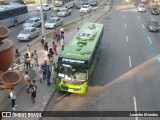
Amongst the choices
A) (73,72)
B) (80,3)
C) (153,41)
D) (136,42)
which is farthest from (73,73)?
(80,3)

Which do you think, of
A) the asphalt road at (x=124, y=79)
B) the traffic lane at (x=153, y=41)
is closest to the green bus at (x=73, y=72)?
the asphalt road at (x=124, y=79)

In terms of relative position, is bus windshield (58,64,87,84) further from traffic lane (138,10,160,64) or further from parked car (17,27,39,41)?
parked car (17,27,39,41)

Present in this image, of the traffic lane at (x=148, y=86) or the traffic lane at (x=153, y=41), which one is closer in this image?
the traffic lane at (x=148, y=86)

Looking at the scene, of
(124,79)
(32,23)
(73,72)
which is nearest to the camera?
(73,72)

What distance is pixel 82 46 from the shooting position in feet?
69.6

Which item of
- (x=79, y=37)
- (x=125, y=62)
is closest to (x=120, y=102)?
(x=79, y=37)

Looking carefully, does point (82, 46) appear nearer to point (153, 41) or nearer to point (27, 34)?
point (27, 34)

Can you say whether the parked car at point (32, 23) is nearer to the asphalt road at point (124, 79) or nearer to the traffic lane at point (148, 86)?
the asphalt road at point (124, 79)

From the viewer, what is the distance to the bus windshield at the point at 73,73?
18.5 metres

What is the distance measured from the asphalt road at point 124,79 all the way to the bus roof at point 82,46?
2.77 metres

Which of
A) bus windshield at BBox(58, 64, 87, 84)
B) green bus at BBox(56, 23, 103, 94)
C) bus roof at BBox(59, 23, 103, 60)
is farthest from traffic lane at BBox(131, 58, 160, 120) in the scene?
bus roof at BBox(59, 23, 103, 60)

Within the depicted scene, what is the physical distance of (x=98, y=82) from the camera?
21875mm

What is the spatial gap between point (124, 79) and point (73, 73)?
575cm

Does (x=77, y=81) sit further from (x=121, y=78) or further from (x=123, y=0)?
(x=123, y=0)
